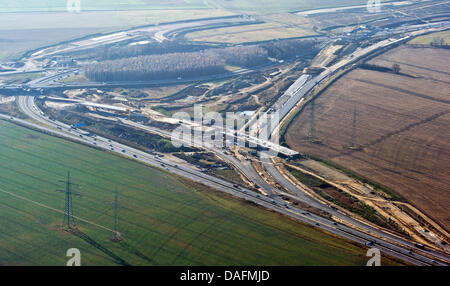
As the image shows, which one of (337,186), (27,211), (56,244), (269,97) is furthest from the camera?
(269,97)

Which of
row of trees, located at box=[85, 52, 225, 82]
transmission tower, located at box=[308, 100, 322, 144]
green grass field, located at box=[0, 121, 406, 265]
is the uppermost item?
row of trees, located at box=[85, 52, 225, 82]

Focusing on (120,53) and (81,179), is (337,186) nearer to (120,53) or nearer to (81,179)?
(81,179)

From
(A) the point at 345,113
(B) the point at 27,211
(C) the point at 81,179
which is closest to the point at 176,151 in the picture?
(C) the point at 81,179

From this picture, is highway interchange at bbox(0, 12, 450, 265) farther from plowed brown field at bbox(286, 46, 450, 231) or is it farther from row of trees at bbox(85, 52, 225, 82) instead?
row of trees at bbox(85, 52, 225, 82)

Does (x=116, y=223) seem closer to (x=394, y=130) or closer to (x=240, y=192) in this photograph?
(x=240, y=192)

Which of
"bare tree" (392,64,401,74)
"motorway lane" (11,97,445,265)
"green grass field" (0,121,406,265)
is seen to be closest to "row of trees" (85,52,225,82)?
"motorway lane" (11,97,445,265)

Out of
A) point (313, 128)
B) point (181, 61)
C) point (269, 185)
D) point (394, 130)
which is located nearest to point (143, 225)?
point (269, 185)
